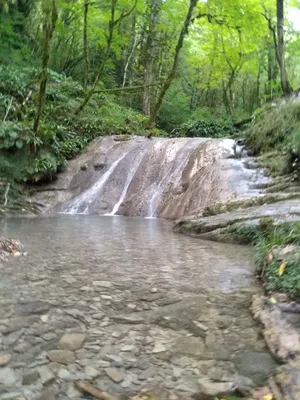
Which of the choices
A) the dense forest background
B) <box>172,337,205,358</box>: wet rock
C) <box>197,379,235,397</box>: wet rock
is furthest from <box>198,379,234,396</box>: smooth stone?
the dense forest background

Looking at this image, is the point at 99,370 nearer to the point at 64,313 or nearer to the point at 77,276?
the point at 64,313

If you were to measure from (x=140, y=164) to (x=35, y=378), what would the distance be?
377 inches

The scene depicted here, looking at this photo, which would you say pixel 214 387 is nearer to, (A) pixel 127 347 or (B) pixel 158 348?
(B) pixel 158 348

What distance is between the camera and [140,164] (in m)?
11.0

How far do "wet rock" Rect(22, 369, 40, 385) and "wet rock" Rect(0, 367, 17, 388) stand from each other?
4 centimetres

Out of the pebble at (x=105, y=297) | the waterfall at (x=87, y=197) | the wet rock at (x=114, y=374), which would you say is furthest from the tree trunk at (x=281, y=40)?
the wet rock at (x=114, y=374)

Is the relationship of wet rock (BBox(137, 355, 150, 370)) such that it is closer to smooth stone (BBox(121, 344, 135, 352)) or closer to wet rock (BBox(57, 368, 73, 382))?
smooth stone (BBox(121, 344, 135, 352))

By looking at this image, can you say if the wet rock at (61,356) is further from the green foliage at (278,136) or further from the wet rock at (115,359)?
the green foliage at (278,136)

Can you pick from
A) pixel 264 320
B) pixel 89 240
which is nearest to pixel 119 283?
pixel 264 320

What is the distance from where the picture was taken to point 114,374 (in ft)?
5.36

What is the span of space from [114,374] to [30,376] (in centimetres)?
35

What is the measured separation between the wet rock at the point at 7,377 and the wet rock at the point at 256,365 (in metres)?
0.97

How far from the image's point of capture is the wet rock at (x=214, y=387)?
4.99 feet

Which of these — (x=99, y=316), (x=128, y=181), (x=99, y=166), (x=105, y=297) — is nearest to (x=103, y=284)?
(x=105, y=297)
